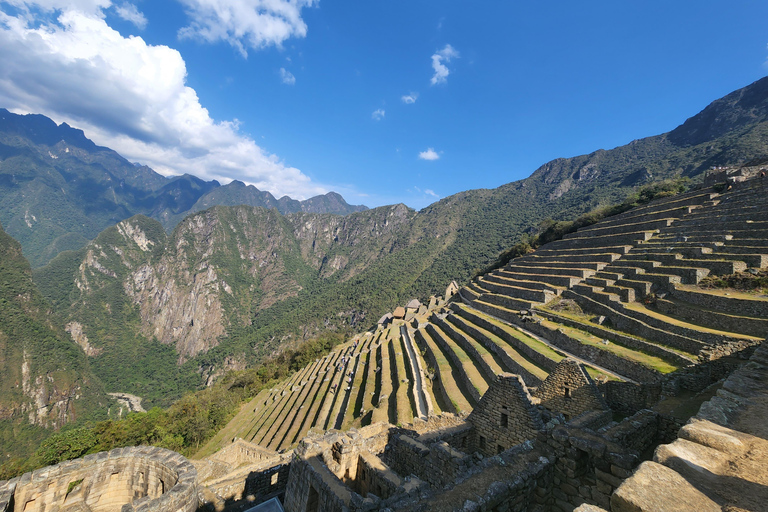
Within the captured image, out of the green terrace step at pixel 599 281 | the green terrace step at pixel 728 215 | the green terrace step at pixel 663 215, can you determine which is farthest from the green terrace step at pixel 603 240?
the green terrace step at pixel 599 281

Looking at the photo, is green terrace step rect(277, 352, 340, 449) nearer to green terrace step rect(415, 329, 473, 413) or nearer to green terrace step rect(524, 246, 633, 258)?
green terrace step rect(415, 329, 473, 413)

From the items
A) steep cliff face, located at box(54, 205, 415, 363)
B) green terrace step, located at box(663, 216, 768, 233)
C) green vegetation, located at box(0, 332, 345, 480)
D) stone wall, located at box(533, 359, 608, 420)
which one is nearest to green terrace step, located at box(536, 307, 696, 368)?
stone wall, located at box(533, 359, 608, 420)

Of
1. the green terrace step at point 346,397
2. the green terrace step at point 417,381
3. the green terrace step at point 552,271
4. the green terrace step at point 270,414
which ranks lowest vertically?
the green terrace step at point 270,414

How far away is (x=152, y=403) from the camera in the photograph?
321 ft

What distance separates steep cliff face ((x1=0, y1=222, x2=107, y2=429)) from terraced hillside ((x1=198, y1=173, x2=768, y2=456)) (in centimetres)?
8108

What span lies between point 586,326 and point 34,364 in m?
122

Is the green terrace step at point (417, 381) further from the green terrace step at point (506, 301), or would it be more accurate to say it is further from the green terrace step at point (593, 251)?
the green terrace step at point (593, 251)

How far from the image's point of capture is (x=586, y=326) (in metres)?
17.0

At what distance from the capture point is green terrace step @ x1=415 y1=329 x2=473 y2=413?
1352 cm

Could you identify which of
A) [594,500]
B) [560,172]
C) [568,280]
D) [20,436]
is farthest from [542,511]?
[560,172]

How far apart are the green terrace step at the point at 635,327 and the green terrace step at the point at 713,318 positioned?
1579 mm

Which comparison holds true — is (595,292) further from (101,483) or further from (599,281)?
(101,483)

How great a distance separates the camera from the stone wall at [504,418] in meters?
6.29

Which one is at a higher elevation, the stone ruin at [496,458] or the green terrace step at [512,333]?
the stone ruin at [496,458]
